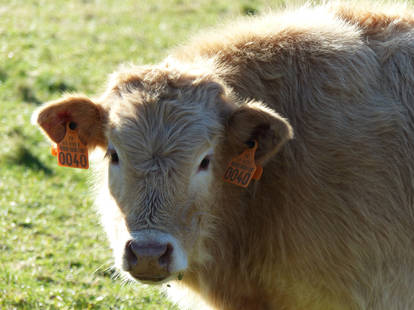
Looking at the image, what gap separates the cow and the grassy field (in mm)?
1510

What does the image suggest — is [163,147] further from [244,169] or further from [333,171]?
[333,171]

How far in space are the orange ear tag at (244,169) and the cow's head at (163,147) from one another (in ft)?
0.25

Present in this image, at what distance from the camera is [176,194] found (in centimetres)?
477

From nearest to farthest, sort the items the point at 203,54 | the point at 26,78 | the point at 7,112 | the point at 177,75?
the point at 177,75 → the point at 203,54 → the point at 7,112 → the point at 26,78

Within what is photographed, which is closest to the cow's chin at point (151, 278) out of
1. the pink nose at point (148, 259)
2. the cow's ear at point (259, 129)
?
the pink nose at point (148, 259)

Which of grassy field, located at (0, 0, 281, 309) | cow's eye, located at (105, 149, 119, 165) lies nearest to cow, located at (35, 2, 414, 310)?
cow's eye, located at (105, 149, 119, 165)

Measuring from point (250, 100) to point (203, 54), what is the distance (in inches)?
24.2

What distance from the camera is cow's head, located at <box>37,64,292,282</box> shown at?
15.3ft

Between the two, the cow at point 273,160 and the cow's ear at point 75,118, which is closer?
the cow at point 273,160

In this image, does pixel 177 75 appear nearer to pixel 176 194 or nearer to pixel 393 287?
pixel 176 194

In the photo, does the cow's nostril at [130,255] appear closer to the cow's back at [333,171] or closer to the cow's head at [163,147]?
the cow's head at [163,147]

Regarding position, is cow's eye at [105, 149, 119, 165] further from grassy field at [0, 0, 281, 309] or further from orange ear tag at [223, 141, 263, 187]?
grassy field at [0, 0, 281, 309]

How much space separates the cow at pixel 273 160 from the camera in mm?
4945

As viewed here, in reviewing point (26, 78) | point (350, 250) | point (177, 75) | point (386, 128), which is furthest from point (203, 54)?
point (26, 78)
